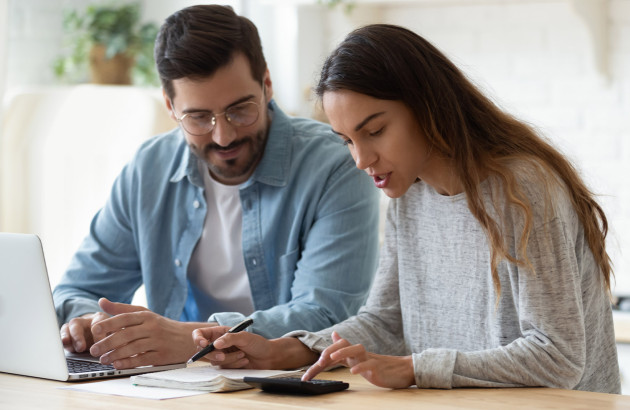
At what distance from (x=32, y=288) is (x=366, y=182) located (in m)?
0.86

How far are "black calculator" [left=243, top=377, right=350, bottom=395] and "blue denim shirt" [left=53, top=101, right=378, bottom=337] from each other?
0.47 meters

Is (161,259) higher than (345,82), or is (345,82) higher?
(345,82)

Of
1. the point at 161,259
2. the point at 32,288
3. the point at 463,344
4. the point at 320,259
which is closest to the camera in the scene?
the point at 32,288

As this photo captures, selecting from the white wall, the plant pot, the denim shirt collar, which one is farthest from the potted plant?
the denim shirt collar

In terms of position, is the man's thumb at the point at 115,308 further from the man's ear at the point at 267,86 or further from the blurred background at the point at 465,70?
the blurred background at the point at 465,70

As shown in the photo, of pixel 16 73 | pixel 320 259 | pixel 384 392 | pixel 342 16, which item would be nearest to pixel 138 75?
pixel 16 73

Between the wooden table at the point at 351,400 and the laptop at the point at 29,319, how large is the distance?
8 centimetres

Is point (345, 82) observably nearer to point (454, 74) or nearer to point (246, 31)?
point (454, 74)

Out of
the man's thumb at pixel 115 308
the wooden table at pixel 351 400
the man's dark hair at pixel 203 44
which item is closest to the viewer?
the wooden table at pixel 351 400

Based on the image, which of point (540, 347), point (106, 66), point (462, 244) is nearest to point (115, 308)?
point (462, 244)

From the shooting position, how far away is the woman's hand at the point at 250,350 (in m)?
1.56

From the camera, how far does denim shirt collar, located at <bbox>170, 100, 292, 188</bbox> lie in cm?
210

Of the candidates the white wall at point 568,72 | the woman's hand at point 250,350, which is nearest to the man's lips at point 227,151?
the woman's hand at point 250,350

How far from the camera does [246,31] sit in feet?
6.81
